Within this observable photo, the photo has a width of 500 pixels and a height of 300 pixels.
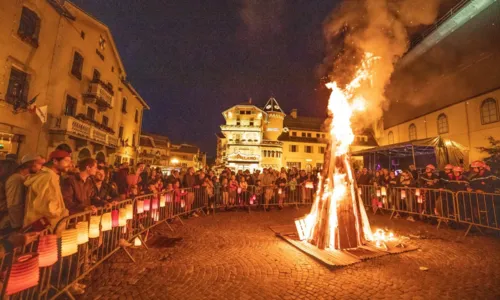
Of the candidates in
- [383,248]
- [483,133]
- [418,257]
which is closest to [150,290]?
[383,248]

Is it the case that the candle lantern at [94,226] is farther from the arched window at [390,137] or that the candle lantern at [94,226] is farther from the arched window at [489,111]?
the arched window at [390,137]

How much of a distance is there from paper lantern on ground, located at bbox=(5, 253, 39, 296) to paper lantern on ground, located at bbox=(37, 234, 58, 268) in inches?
13.5

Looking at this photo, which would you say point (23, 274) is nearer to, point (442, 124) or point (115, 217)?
point (115, 217)

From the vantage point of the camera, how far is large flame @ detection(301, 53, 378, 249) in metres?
6.25

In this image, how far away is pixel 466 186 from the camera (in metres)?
8.35

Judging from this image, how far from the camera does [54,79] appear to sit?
14320 mm

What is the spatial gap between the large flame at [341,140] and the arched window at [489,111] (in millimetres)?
20056

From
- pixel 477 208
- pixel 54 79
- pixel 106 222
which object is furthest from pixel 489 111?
pixel 54 79

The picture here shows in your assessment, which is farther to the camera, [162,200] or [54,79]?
[54,79]

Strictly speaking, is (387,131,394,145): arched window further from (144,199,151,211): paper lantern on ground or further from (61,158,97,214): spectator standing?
(61,158,97,214): spectator standing

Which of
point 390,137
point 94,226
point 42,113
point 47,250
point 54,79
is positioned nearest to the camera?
point 47,250

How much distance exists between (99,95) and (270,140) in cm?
3038

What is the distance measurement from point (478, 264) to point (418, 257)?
1.10 meters

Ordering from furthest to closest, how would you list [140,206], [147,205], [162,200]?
[162,200] → [147,205] → [140,206]
